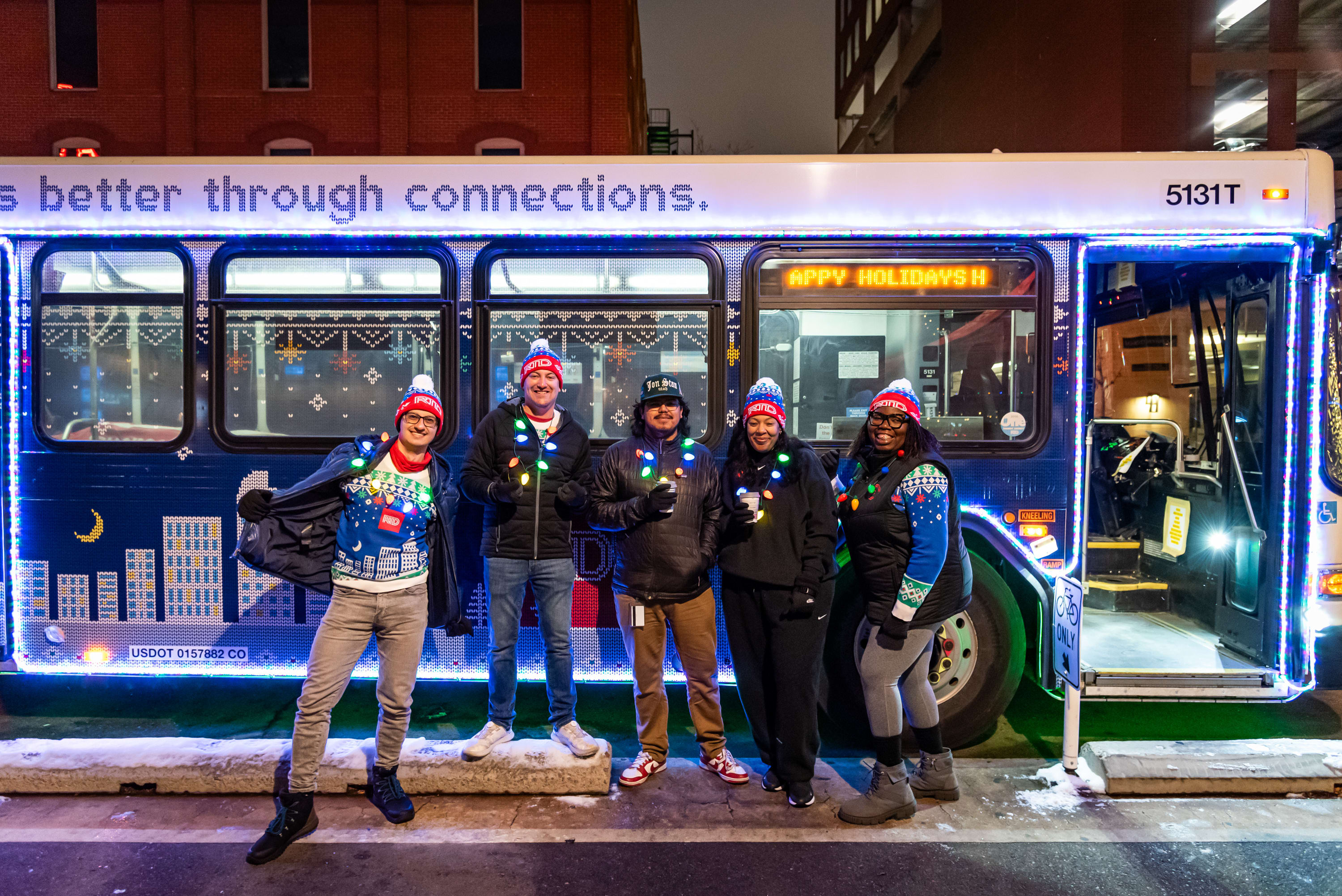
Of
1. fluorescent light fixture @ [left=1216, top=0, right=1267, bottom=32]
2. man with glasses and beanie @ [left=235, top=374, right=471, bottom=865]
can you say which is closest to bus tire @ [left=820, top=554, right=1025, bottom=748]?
man with glasses and beanie @ [left=235, top=374, right=471, bottom=865]

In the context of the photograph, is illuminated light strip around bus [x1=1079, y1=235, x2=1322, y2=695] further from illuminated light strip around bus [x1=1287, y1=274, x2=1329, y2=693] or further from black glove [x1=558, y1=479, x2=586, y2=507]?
black glove [x1=558, y1=479, x2=586, y2=507]

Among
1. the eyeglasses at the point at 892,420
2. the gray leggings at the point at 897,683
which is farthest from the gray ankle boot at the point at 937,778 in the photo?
the eyeglasses at the point at 892,420

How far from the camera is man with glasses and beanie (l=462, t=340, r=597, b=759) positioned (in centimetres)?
365

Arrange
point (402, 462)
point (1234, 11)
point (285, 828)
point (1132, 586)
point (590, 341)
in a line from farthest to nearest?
1. point (1234, 11)
2. point (1132, 586)
3. point (590, 341)
4. point (402, 462)
5. point (285, 828)

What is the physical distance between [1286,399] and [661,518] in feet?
10.8

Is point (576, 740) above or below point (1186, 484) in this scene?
below

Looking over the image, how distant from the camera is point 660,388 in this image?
353 cm

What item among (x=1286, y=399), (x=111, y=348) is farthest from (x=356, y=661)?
(x=1286, y=399)

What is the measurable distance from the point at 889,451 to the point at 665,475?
969 mm

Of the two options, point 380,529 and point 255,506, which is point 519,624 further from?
point 255,506

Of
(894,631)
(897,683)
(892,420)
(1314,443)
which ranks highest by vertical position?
(892,420)

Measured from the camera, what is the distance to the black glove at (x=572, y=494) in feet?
11.8

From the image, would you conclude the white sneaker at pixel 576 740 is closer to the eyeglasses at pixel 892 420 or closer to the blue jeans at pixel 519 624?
the blue jeans at pixel 519 624

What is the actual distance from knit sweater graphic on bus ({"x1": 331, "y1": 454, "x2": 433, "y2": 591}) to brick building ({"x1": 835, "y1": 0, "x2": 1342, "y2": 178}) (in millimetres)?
14293
